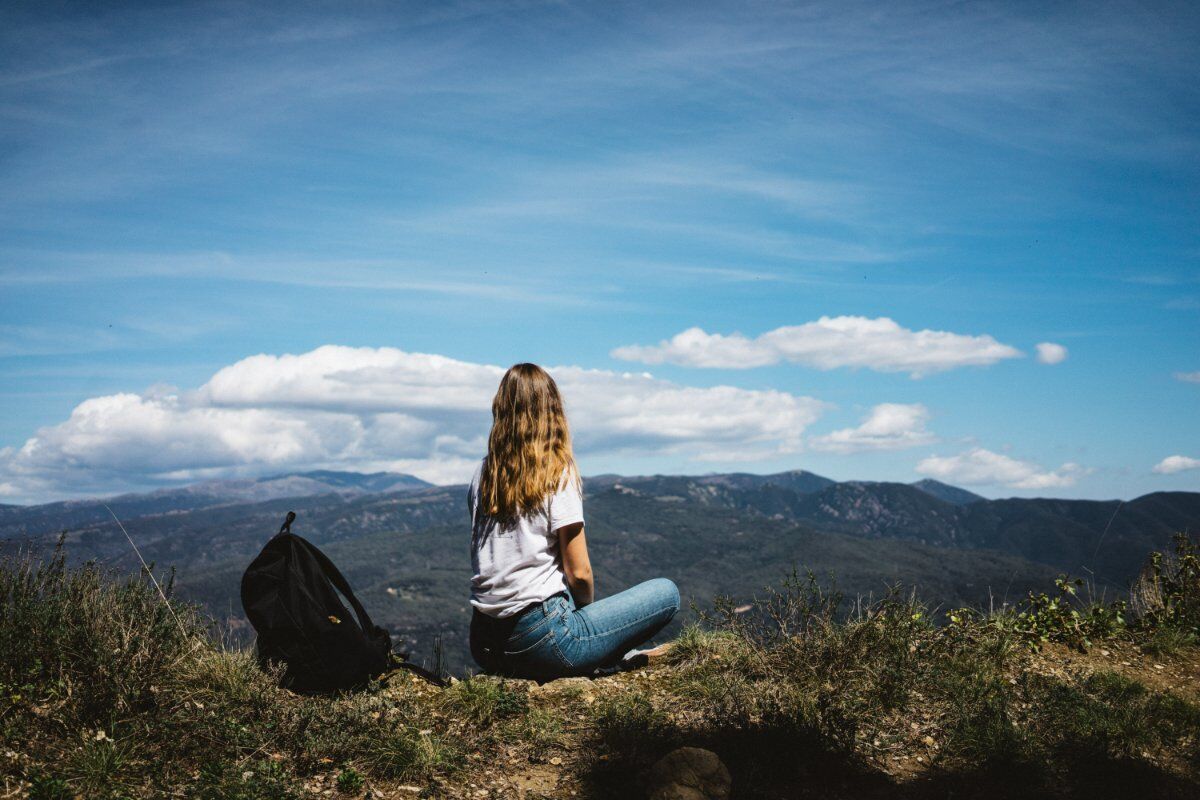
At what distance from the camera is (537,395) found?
178 inches

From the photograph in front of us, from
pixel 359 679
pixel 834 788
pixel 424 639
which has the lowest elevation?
pixel 424 639

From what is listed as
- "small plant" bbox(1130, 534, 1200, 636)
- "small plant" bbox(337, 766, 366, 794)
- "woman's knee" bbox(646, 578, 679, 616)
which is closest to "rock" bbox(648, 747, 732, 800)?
"small plant" bbox(337, 766, 366, 794)

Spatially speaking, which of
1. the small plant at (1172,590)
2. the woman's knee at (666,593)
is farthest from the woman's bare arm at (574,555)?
the small plant at (1172,590)

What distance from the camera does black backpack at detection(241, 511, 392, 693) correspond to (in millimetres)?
4344

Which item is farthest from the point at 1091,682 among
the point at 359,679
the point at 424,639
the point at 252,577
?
the point at 424,639

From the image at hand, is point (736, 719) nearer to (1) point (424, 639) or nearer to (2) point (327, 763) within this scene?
(2) point (327, 763)

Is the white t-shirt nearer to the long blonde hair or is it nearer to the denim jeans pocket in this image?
the long blonde hair

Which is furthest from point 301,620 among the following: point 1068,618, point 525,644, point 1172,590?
point 1172,590

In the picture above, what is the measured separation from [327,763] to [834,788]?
2620mm

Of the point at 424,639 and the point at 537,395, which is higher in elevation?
the point at 537,395

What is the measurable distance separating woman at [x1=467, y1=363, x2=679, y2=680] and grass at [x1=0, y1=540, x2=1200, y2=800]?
12.5 inches

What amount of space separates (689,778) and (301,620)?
245 cm

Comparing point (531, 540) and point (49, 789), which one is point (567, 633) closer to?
point (531, 540)

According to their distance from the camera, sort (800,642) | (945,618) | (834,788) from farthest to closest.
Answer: (945,618) < (800,642) < (834,788)
